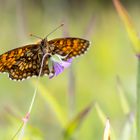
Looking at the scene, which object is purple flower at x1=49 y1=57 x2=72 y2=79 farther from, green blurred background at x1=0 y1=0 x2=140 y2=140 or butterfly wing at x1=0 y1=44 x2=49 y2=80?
green blurred background at x1=0 y1=0 x2=140 y2=140

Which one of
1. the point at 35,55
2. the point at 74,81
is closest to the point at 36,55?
the point at 35,55

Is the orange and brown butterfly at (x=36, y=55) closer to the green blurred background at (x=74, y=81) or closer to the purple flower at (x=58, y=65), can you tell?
the purple flower at (x=58, y=65)

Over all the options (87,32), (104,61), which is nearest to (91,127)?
(87,32)

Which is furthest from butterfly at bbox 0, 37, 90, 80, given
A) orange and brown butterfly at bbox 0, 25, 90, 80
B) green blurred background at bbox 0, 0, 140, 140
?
green blurred background at bbox 0, 0, 140, 140

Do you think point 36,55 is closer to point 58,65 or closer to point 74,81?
point 58,65

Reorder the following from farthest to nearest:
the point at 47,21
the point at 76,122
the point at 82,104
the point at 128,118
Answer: the point at 47,21 < the point at 82,104 < the point at 76,122 < the point at 128,118

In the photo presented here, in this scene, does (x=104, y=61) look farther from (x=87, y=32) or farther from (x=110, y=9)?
(x=110, y=9)
